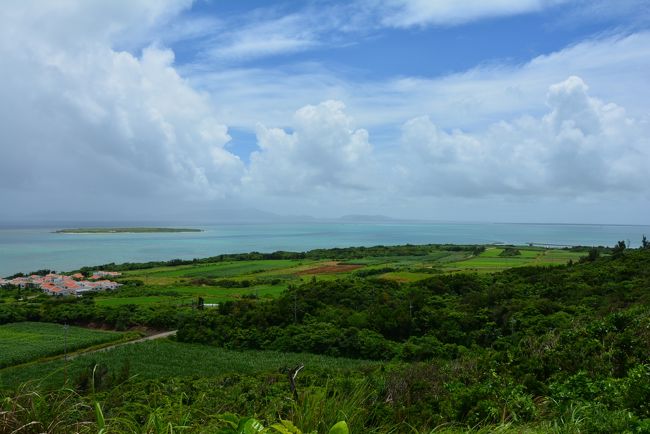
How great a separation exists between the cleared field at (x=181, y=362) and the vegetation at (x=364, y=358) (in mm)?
131

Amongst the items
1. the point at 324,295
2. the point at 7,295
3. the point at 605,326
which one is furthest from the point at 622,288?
the point at 7,295

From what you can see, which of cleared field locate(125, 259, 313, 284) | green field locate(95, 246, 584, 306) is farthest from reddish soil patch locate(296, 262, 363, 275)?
cleared field locate(125, 259, 313, 284)

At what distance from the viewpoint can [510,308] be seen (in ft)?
83.8

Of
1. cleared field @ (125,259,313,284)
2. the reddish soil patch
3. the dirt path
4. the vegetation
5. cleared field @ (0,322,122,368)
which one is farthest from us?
the reddish soil patch

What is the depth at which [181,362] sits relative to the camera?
21516 millimetres

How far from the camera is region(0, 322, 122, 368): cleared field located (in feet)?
73.3

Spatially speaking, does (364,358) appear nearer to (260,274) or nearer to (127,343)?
(127,343)

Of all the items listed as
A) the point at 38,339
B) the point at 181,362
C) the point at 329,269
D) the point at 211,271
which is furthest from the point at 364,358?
the point at 211,271

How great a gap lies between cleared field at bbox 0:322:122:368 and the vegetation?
175cm

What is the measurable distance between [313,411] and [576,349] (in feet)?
17.6

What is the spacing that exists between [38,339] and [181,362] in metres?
10.5

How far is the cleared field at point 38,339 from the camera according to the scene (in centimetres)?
2234

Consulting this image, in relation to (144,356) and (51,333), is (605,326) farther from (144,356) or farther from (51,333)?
(51,333)

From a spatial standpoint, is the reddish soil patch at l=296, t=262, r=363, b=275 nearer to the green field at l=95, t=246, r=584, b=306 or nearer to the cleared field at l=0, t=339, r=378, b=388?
the green field at l=95, t=246, r=584, b=306
